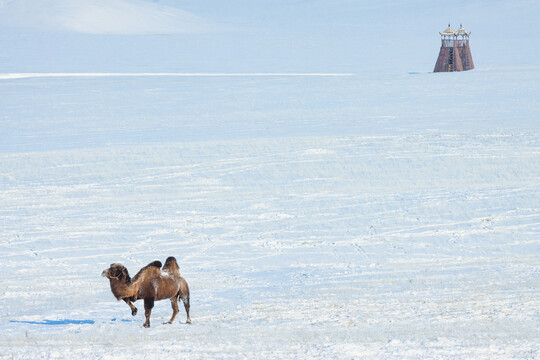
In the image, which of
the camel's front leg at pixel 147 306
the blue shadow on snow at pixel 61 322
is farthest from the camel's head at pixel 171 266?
the blue shadow on snow at pixel 61 322

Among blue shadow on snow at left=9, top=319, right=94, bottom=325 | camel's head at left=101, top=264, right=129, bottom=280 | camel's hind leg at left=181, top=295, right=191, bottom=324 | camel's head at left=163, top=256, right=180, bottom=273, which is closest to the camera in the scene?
camel's head at left=101, top=264, right=129, bottom=280

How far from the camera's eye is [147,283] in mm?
6555

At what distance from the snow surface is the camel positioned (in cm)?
39

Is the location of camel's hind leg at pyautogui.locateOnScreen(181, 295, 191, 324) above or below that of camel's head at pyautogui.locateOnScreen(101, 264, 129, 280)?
below

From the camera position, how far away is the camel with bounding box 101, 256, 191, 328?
6387 mm

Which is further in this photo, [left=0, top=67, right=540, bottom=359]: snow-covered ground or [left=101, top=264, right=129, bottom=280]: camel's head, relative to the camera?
[left=0, top=67, right=540, bottom=359]: snow-covered ground

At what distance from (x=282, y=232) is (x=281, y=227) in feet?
1.27

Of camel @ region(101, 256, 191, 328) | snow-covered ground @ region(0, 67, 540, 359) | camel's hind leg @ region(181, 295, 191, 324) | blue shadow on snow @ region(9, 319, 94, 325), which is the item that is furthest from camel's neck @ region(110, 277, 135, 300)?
blue shadow on snow @ region(9, 319, 94, 325)

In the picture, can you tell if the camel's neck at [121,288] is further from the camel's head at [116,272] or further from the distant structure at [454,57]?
the distant structure at [454,57]

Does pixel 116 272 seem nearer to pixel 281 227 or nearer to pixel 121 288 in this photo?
pixel 121 288

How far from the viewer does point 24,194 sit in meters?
17.7

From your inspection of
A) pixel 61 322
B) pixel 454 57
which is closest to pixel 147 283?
pixel 61 322

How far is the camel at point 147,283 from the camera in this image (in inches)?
251

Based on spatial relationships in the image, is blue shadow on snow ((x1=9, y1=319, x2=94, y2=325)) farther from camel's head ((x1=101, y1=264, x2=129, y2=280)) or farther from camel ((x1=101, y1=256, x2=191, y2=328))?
camel's head ((x1=101, y1=264, x2=129, y2=280))
